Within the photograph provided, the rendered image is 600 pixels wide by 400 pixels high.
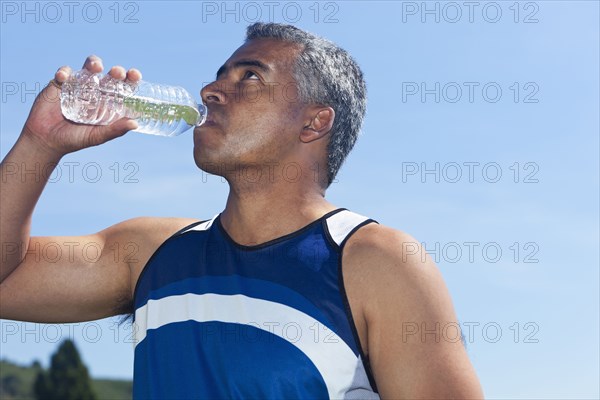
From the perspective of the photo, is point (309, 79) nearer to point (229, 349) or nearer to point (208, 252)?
point (208, 252)

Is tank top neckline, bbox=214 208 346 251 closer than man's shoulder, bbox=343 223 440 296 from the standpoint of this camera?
No

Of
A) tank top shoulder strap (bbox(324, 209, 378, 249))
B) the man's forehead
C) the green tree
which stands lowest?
the green tree

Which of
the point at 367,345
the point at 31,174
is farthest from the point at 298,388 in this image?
the point at 31,174

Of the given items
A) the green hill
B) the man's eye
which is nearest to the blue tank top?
the man's eye

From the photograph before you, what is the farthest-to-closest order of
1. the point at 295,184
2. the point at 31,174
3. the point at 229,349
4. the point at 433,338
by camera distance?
1. the point at 295,184
2. the point at 31,174
3. the point at 229,349
4. the point at 433,338

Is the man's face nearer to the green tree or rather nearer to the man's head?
the man's head

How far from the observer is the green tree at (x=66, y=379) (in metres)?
36.0

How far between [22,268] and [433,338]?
216cm

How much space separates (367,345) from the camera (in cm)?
430

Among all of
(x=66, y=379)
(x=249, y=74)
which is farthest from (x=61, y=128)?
(x=66, y=379)

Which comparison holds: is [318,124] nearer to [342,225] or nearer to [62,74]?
[342,225]

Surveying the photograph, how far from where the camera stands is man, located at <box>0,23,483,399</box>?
14.0 feet

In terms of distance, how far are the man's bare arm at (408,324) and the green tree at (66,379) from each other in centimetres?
3322

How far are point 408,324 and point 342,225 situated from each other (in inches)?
27.1
